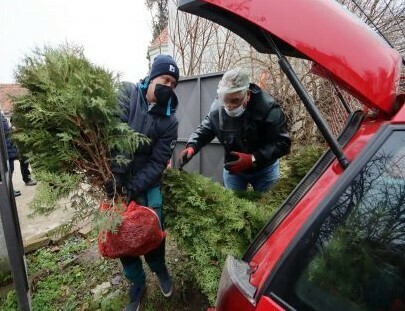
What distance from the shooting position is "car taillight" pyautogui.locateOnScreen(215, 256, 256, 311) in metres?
1.13

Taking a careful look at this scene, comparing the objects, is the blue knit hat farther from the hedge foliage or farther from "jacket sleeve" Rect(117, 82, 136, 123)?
the hedge foliage

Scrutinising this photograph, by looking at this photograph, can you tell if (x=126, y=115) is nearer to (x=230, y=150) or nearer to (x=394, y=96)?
(x=230, y=150)

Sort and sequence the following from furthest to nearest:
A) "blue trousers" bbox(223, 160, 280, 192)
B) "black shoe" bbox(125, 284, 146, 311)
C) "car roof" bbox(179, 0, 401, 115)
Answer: "blue trousers" bbox(223, 160, 280, 192) < "black shoe" bbox(125, 284, 146, 311) < "car roof" bbox(179, 0, 401, 115)

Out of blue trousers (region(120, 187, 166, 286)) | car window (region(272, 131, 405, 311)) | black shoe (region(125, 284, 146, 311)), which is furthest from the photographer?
black shoe (region(125, 284, 146, 311))

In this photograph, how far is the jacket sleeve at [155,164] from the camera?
7.50ft

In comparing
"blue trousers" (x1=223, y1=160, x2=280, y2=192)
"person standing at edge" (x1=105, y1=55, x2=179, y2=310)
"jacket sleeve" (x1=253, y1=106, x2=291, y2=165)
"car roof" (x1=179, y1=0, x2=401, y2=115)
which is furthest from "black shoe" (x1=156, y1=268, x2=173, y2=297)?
"car roof" (x1=179, y1=0, x2=401, y2=115)

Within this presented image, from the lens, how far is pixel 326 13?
3.57ft

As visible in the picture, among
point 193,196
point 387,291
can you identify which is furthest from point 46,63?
point 387,291

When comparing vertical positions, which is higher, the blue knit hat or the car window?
the blue knit hat

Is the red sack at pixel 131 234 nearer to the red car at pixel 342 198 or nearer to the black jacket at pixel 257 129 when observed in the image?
the red car at pixel 342 198

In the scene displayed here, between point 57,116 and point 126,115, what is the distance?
495mm

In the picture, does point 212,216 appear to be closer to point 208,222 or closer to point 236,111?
point 208,222

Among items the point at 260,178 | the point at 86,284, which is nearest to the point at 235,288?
the point at 260,178

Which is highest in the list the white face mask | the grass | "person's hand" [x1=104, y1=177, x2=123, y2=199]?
the white face mask
